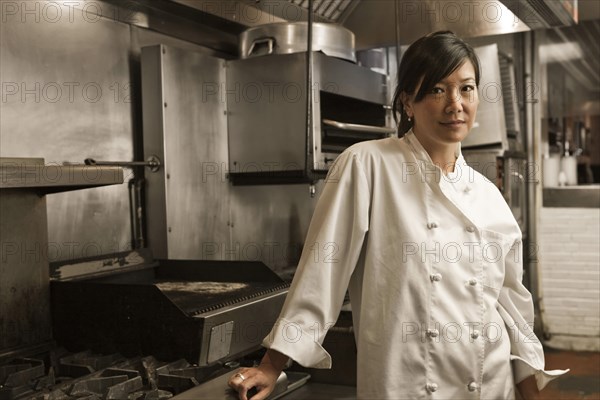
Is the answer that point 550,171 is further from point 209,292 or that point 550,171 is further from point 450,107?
point 450,107

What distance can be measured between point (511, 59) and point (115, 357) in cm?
376

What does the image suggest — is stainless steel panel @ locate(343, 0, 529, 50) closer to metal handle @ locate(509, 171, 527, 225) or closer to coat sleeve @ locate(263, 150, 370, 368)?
metal handle @ locate(509, 171, 527, 225)

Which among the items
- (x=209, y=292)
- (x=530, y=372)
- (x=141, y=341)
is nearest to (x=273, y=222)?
(x=209, y=292)

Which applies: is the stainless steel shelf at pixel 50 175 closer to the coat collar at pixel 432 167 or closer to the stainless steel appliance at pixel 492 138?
the coat collar at pixel 432 167

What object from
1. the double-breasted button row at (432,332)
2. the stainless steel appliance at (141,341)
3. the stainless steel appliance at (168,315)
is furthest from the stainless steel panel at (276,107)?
the double-breasted button row at (432,332)

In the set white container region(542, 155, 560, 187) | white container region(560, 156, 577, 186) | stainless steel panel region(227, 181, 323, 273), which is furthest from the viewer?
white container region(560, 156, 577, 186)

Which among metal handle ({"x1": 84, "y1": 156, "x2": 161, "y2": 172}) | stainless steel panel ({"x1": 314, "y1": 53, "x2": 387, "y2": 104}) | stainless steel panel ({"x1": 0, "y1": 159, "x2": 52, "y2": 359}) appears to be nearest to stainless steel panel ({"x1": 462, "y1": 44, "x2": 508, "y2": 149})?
stainless steel panel ({"x1": 314, "y1": 53, "x2": 387, "y2": 104})

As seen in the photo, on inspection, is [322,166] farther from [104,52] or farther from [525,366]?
[525,366]

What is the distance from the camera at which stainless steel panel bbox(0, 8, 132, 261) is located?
2.36m

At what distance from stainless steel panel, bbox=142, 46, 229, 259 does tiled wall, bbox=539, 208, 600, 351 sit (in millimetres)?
2915

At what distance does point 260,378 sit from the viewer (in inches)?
50.9

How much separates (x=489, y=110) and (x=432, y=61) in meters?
2.86

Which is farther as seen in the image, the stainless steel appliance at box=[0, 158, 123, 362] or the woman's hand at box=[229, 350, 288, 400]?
the stainless steel appliance at box=[0, 158, 123, 362]

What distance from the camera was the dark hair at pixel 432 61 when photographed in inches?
55.2
